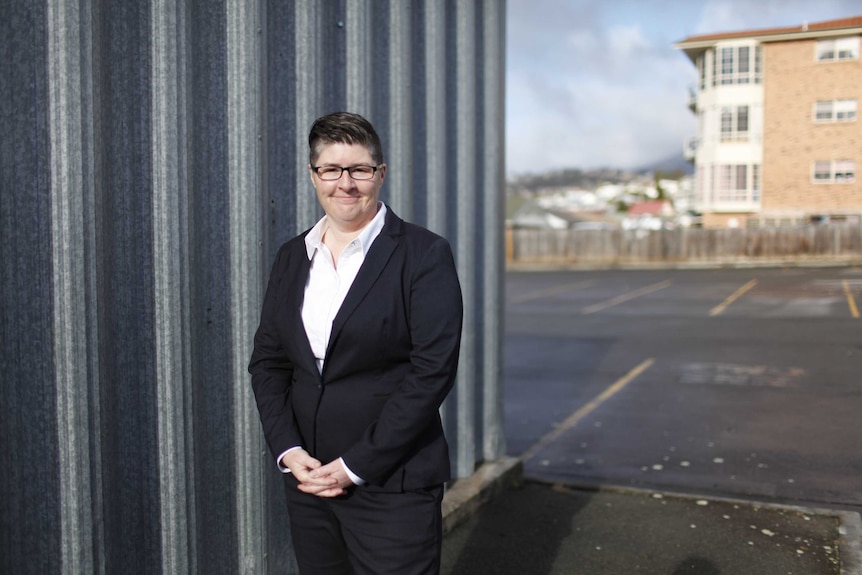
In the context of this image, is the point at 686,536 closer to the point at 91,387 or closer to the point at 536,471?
the point at 536,471

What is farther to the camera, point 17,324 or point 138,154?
point 138,154

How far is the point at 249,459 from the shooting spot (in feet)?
12.0

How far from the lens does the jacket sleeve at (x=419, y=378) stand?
8.50 feet

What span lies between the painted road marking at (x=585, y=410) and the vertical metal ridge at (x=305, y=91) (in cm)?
359

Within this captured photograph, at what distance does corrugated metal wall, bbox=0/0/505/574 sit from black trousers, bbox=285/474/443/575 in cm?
69

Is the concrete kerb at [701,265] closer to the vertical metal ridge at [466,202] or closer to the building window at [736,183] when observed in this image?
the building window at [736,183]

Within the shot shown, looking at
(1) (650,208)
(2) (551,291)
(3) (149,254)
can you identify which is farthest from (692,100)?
(1) (650,208)

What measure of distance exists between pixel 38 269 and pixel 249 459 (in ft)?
4.07

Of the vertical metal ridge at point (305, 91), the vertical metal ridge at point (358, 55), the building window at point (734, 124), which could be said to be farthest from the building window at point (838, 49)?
the vertical metal ridge at point (305, 91)

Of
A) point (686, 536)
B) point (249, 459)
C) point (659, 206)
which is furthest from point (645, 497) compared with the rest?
point (659, 206)

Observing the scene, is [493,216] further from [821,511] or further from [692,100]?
[692,100]

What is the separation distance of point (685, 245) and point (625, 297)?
1923 cm

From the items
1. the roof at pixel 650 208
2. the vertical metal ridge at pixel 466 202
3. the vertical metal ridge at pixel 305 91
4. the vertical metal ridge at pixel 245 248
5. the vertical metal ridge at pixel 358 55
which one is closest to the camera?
the vertical metal ridge at pixel 245 248

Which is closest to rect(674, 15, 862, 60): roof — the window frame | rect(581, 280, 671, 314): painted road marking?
the window frame
